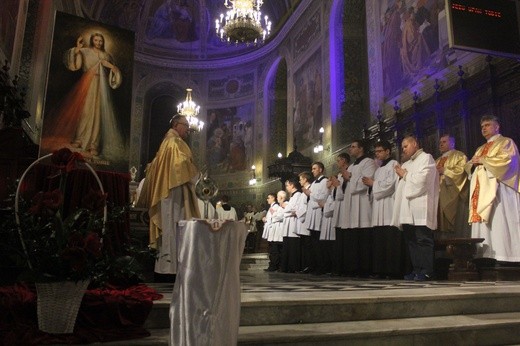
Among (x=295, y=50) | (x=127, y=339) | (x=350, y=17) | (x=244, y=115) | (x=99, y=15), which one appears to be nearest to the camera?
(x=127, y=339)

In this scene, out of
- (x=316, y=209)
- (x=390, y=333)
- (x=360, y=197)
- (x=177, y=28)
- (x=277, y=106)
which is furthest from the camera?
(x=177, y=28)

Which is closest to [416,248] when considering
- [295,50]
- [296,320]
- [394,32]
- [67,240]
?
[296,320]

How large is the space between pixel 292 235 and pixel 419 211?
3.87 metres

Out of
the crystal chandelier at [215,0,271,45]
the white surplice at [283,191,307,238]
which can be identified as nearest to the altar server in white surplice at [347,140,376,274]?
the white surplice at [283,191,307,238]

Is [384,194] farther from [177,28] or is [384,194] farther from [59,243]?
[177,28]

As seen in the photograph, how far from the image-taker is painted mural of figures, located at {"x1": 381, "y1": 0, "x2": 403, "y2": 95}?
11914 millimetres

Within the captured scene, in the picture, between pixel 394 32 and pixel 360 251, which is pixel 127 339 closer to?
pixel 360 251

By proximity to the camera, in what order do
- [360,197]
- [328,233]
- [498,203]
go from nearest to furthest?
[498,203] < [360,197] < [328,233]

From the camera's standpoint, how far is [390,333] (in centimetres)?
325

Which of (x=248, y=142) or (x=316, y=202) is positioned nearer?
(x=316, y=202)

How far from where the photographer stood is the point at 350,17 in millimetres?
15344

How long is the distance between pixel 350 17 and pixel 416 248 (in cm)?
1122

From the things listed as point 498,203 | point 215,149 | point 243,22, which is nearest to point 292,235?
point 498,203

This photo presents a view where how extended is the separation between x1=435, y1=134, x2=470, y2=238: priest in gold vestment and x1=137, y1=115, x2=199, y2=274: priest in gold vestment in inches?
165
